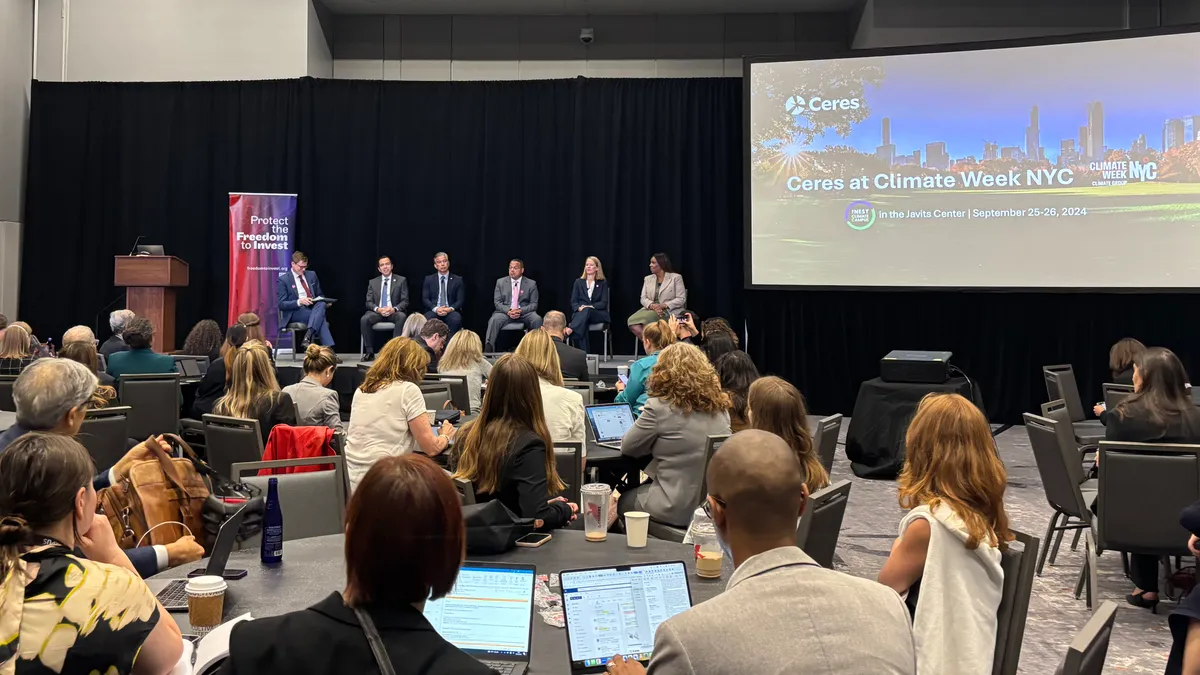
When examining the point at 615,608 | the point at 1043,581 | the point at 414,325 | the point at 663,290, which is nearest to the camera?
the point at 615,608

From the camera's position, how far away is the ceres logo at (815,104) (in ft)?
32.8

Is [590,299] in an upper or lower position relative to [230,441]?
upper

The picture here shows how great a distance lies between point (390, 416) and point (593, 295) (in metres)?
6.64

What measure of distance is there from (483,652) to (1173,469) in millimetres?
3259

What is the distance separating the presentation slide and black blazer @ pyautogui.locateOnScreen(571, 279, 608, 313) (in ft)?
5.48

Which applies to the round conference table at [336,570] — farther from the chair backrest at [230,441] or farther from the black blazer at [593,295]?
the black blazer at [593,295]

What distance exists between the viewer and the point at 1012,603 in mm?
2500

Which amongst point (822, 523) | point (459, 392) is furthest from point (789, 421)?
point (459, 392)

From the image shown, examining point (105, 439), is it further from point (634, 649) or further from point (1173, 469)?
point (1173, 469)

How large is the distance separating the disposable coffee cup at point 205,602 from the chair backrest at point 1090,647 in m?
1.73

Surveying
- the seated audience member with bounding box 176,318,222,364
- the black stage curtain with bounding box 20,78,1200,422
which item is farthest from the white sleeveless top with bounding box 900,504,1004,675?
the black stage curtain with bounding box 20,78,1200,422

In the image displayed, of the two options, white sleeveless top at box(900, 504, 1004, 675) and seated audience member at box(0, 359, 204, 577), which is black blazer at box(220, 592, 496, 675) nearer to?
white sleeveless top at box(900, 504, 1004, 675)

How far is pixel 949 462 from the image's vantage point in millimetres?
2555

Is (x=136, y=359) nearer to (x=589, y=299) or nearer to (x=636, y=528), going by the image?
(x=636, y=528)
